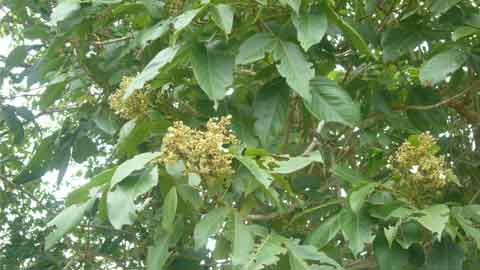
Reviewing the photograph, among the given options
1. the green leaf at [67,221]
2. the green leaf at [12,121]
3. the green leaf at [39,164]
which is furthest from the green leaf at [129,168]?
the green leaf at [12,121]

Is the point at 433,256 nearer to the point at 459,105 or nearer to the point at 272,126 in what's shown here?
the point at 272,126

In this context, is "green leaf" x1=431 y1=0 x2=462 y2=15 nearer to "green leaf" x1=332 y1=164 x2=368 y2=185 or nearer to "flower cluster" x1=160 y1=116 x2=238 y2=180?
"green leaf" x1=332 y1=164 x2=368 y2=185

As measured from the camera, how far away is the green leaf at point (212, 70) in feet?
5.22

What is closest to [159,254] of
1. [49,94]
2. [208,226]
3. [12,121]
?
[208,226]

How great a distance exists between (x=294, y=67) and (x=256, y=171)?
324 millimetres

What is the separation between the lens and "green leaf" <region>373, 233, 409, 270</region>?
5.13 ft

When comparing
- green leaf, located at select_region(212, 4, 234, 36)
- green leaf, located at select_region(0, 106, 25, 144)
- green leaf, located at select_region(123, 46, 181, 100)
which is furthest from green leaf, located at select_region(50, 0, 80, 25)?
green leaf, located at select_region(0, 106, 25, 144)

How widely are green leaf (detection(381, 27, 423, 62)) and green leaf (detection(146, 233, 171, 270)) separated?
762 millimetres

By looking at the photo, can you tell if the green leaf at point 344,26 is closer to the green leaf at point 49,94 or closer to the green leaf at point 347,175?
the green leaf at point 347,175

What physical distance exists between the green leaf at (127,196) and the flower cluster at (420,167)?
56 cm

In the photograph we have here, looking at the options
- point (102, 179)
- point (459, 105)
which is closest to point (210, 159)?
point (102, 179)

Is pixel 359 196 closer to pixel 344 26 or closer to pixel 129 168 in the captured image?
pixel 344 26

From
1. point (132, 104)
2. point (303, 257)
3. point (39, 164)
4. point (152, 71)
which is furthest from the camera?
point (39, 164)

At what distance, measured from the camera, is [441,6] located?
188cm
